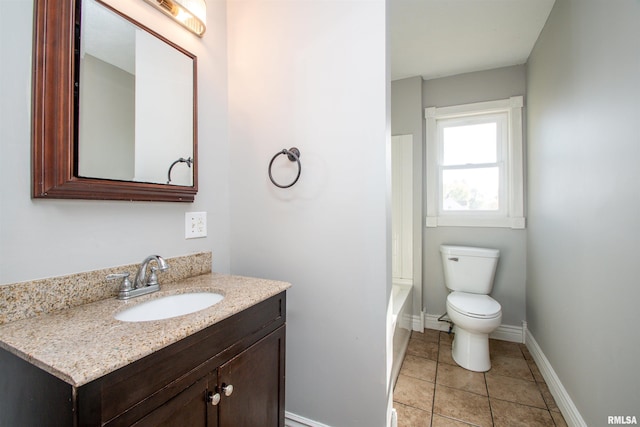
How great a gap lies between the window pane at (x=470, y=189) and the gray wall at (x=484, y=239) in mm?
224

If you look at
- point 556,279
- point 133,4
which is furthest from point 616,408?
point 133,4

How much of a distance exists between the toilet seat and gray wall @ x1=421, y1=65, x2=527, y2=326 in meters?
0.38

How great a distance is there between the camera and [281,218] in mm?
1431

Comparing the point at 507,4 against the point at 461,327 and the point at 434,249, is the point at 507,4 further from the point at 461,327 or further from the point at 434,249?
the point at 461,327

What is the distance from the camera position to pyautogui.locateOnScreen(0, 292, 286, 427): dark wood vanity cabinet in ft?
1.89

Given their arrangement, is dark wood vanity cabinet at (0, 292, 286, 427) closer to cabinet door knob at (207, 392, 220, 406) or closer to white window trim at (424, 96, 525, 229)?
cabinet door knob at (207, 392, 220, 406)

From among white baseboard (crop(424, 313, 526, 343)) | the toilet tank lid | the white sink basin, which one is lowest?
white baseboard (crop(424, 313, 526, 343))

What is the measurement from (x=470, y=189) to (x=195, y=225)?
7.99ft

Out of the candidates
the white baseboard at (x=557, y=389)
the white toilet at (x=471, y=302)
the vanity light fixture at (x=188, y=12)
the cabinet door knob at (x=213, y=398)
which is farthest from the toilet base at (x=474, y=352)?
the vanity light fixture at (x=188, y=12)

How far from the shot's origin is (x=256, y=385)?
0.99 meters

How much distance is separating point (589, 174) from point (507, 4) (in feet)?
4.03

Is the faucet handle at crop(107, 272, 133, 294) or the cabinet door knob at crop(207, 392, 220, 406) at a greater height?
the faucet handle at crop(107, 272, 133, 294)

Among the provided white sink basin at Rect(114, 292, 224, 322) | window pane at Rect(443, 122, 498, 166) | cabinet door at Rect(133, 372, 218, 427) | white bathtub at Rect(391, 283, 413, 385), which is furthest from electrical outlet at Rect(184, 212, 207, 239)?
window pane at Rect(443, 122, 498, 166)

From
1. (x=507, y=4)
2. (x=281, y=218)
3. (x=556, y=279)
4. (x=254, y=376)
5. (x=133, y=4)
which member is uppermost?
(x=507, y=4)
